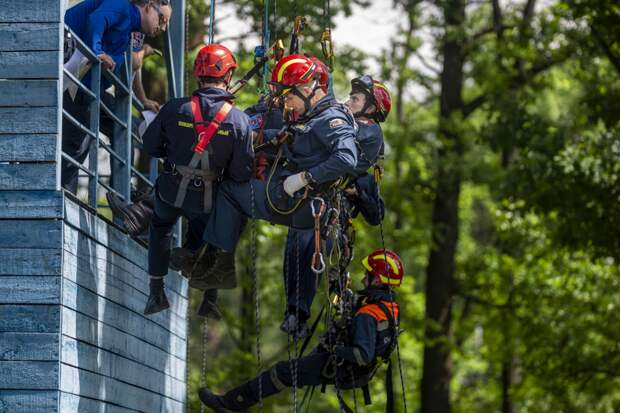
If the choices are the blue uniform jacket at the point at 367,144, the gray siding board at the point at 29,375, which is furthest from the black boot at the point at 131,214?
the gray siding board at the point at 29,375

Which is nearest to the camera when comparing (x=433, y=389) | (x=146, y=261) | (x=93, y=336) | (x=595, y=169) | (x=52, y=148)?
(x=52, y=148)

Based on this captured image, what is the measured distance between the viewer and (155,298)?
11.6 m

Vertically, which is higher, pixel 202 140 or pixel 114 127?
pixel 114 127

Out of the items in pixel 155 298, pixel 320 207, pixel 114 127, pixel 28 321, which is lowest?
pixel 28 321

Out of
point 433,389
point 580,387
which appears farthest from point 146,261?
point 433,389

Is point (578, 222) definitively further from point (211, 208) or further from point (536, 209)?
point (211, 208)

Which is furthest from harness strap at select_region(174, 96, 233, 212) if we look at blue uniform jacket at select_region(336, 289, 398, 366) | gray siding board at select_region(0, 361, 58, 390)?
blue uniform jacket at select_region(336, 289, 398, 366)

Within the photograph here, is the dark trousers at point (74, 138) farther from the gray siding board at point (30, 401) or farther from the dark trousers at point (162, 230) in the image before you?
the gray siding board at point (30, 401)

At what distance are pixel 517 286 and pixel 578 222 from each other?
7360 millimetres

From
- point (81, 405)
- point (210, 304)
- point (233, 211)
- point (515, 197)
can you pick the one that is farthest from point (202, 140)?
point (515, 197)

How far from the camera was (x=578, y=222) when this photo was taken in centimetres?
2042

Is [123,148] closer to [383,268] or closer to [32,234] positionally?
[383,268]

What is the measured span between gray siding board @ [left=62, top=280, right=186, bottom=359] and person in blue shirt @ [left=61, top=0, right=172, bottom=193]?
3.52 ft

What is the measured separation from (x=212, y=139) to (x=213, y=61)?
607 millimetres
